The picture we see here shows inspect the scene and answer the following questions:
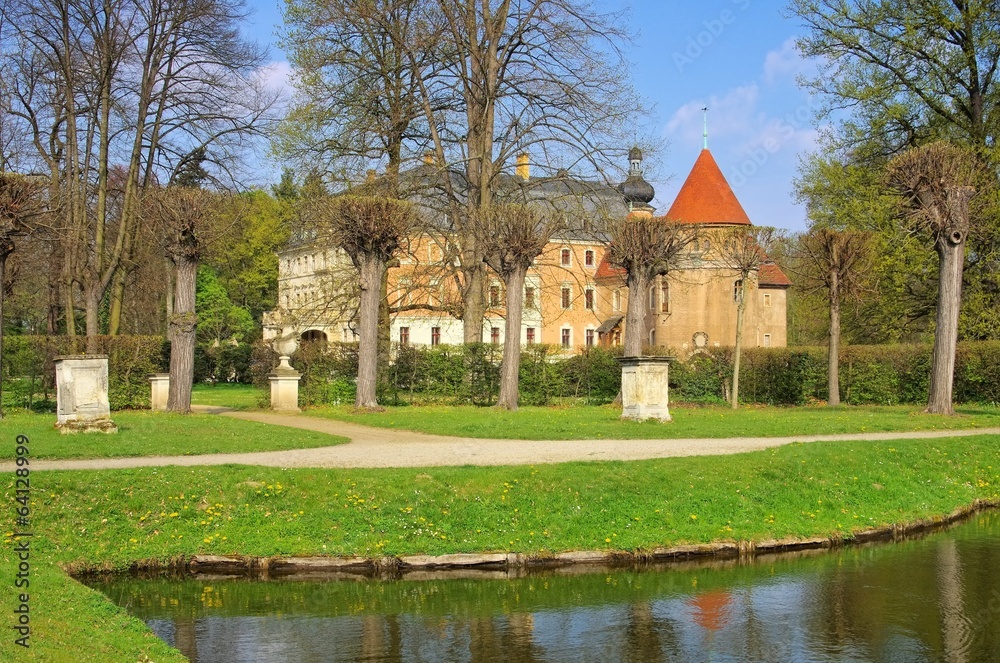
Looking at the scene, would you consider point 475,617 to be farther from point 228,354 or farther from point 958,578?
point 228,354

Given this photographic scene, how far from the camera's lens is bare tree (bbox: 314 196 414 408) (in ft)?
75.3

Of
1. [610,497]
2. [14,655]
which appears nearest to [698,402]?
[610,497]

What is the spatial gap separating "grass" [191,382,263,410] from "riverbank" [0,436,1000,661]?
13.7 m

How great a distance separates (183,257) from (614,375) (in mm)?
12842

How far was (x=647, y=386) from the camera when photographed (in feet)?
64.5

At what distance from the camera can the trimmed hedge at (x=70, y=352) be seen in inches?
922

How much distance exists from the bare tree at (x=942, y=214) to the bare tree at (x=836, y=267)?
4.94 m

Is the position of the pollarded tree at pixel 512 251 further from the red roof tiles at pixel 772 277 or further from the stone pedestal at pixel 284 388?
the red roof tiles at pixel 772 277

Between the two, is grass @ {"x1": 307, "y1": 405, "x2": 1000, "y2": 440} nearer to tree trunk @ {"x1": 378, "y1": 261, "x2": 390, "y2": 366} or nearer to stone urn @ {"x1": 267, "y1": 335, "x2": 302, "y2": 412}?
stone urn @ {"x1": 267, "y1": 335, "x2": 302, "y2": 412}

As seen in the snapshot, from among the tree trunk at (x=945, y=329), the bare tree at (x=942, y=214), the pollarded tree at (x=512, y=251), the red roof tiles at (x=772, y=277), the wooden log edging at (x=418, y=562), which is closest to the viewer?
the wooden log edging at (x=418, y=562)

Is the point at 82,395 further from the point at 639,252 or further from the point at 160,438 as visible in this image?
the point at 639,252

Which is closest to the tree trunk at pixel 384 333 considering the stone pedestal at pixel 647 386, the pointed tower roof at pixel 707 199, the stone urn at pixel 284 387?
the stone urn at pixel 284 387

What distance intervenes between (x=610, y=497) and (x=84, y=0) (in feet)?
66.5

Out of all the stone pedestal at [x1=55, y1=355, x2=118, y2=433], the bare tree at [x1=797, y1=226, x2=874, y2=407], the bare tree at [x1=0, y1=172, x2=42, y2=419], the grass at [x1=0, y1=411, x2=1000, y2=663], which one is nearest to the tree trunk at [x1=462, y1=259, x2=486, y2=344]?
the bare tree at [x1=797, y1=226, x2=874, y2=407]
